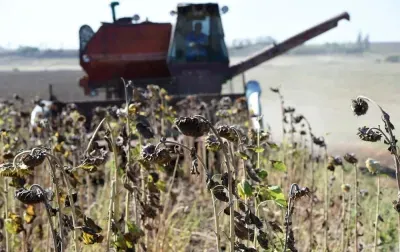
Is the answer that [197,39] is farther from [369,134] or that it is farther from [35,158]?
[35,158]

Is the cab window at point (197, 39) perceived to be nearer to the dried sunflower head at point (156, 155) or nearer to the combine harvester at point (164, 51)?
the combine harvester at point (164, 51)

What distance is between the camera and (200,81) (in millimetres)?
8555

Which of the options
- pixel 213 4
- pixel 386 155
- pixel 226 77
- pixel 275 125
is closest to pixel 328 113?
pixel 275 125

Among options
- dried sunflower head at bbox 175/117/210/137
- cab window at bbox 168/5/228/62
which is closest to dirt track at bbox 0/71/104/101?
cab window at bbox 168/5/228/62

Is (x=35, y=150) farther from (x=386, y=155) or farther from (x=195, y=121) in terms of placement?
(x=386, y=155)

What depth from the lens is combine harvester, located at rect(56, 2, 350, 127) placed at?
8773mm

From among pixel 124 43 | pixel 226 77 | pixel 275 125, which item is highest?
pixel 124 43

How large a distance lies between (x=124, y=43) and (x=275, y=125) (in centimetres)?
244

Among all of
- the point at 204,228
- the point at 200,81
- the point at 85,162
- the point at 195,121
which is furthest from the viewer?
the point at 200,81

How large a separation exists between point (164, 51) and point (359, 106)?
803 cm

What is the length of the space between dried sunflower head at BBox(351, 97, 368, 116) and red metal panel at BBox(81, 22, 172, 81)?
7.89 meters

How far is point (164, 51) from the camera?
9359mm

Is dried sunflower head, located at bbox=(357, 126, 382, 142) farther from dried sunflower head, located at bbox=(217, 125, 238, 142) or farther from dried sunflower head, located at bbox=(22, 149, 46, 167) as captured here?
dried sunflower head, located at bbox=(22, 149, 46, 167)

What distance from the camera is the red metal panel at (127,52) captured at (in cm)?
921
